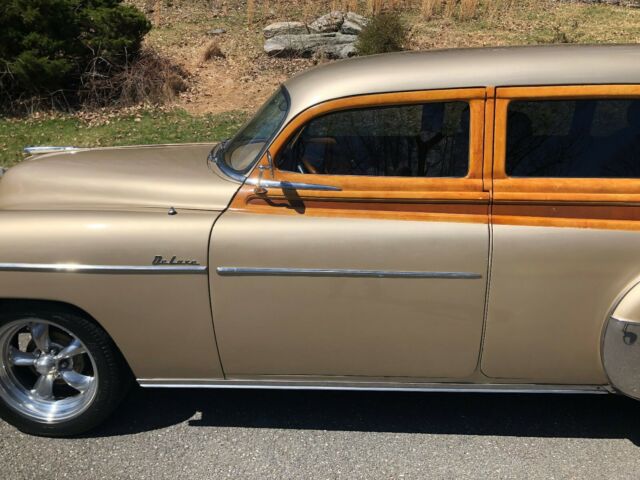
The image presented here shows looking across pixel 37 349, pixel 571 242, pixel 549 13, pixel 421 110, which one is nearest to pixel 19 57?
pixel 37 349

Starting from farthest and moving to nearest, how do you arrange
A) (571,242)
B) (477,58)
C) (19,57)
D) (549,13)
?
(549,13)
(19,57)
(477,58)
(571,242)

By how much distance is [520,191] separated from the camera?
2619 millimetres

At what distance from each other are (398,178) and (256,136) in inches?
31.0

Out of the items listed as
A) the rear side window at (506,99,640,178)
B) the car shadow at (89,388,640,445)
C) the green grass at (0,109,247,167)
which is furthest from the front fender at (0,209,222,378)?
the green grass at (0,109,247,167)

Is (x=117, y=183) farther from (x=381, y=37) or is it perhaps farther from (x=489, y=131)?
(x=381, y=37)

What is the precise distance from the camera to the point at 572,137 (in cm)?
268

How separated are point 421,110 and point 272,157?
2.27 ft

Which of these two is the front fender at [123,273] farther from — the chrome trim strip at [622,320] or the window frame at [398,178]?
Answer: the chrome trim strip at [622,320]

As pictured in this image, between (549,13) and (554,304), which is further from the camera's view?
(549,13)

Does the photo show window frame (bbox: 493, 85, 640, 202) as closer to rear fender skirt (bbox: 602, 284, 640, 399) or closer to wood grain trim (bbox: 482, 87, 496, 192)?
wood grain trim (bbox: 482, 87, 496, 192)

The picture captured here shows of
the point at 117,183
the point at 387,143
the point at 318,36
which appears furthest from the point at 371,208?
the point at 318,36

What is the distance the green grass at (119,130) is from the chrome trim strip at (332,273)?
18.7ft

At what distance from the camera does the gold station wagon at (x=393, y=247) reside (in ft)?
8.53

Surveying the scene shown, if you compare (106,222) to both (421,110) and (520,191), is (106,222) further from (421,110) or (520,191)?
(520,191)
